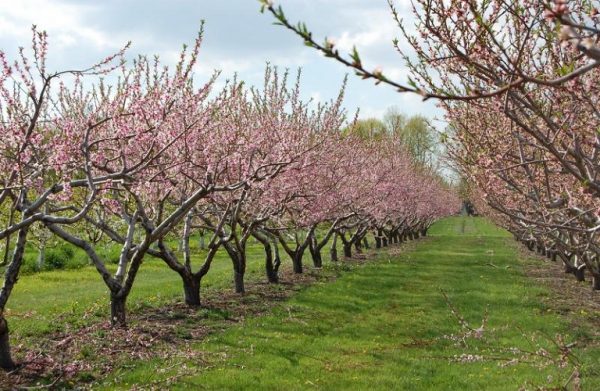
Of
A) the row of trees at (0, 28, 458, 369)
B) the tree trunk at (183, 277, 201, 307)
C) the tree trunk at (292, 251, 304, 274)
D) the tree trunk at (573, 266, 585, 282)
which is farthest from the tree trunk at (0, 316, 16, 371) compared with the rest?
the tree trunk at (573, 266, 585, 282)

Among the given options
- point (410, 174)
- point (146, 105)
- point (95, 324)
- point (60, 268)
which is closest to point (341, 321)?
point (95, 324)

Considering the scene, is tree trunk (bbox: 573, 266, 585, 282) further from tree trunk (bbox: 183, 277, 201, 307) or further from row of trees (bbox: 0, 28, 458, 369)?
tree trunk (bbox: 183, 277, 201, 307)

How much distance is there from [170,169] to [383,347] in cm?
579

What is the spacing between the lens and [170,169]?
1197 cm

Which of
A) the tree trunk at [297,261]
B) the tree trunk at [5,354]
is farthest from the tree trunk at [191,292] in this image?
the tree trunk at [297,261]

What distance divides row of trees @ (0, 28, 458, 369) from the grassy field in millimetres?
1920

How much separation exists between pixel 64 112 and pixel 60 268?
49.0ft

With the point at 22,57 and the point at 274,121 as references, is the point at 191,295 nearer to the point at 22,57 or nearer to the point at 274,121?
the point at 274,121

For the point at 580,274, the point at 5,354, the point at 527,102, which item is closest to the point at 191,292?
the point at 5,354

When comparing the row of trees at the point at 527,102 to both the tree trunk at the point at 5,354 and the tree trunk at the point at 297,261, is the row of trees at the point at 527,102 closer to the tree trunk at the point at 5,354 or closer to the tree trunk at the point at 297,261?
the tree trunk at the point at 5,354

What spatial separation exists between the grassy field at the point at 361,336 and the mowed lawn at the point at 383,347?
0.10 feet

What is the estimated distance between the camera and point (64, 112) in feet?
43.9

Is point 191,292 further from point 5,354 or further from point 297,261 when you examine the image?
point 297,261

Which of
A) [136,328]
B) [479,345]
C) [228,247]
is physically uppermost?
[228,247]
